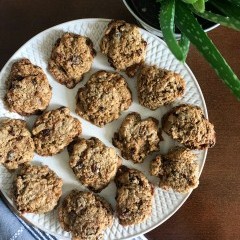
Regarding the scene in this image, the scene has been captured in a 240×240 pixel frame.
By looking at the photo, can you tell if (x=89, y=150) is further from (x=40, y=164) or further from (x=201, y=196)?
(x=201, y=196)

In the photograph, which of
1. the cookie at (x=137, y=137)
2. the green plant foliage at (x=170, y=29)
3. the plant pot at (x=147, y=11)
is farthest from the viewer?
the cookie at (x=137, y=137)

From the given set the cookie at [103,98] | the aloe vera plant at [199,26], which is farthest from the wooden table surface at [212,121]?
the aloe vera plant at [199,26]

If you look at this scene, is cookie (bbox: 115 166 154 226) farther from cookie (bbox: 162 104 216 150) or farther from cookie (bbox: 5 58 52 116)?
cookie (bbox: 5 58 52 116)

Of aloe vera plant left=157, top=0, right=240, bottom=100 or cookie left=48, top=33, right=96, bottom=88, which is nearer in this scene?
aloe vera plant left=157, top=0, right=240, bottom=100

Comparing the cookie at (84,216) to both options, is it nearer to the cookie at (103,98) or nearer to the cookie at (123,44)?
the cookie at (103,98)

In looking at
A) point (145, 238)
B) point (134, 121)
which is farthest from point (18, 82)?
point (145, 238)

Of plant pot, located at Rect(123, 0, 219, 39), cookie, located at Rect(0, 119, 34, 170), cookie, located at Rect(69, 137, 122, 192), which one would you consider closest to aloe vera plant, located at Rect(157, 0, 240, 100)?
plant pot, located at Rect(123, 0, 219, 39)

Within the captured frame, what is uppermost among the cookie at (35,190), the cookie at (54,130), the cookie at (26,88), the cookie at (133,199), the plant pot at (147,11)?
the plant pot at (147,11)

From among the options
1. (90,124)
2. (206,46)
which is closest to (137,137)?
(90,124)
